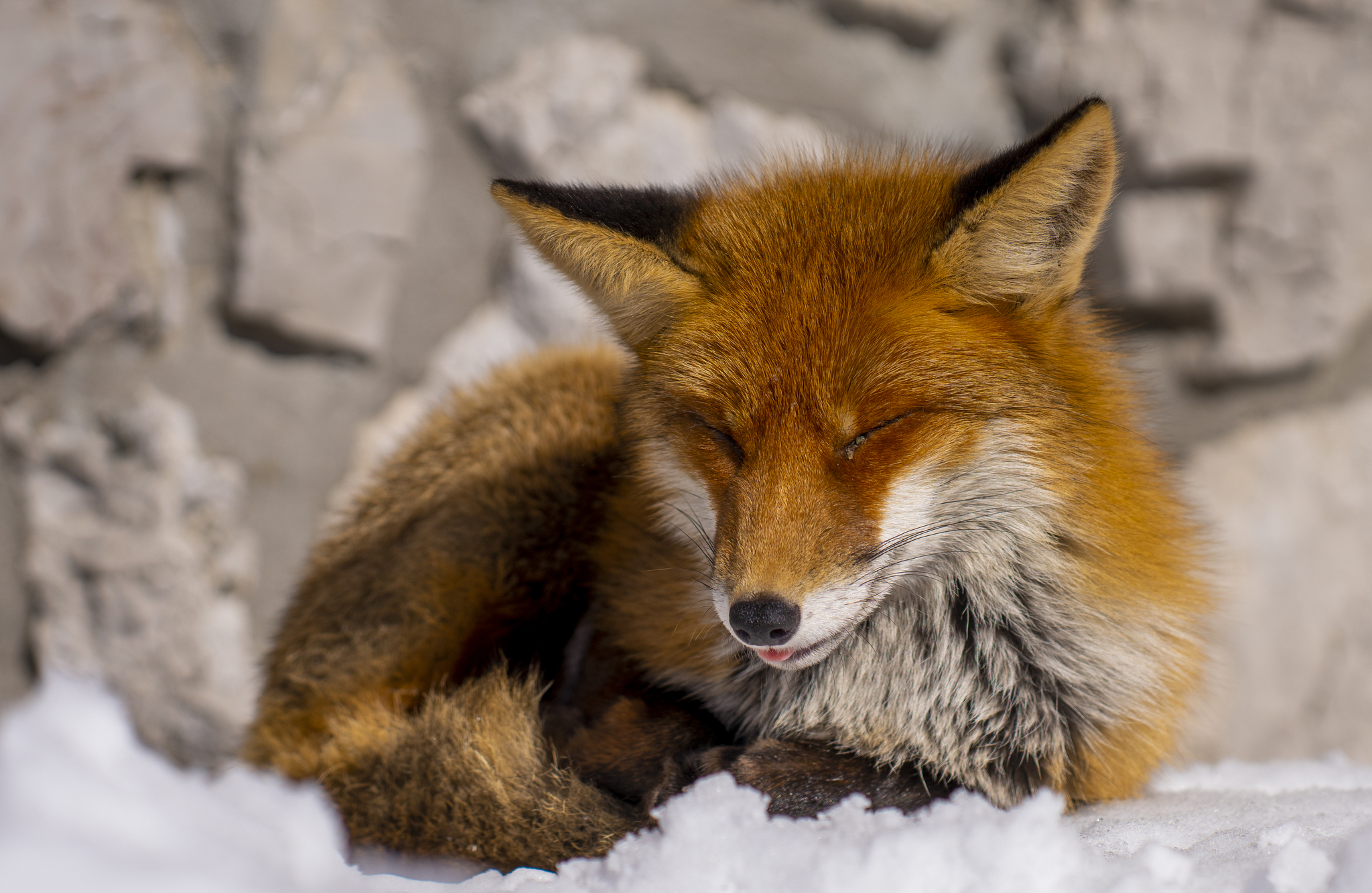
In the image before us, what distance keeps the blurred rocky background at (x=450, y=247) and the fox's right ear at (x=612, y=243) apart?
701mm

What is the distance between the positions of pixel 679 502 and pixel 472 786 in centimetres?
38

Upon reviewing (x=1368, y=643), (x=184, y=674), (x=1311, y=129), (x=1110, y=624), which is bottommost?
(x=184, y=674)

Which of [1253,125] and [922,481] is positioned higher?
[1253,125]

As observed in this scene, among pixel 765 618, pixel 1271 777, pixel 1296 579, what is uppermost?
pixel 765 618

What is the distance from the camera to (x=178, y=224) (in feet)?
5.79

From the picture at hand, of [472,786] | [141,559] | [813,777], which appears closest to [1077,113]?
[813,777]

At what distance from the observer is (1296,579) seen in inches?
82.4

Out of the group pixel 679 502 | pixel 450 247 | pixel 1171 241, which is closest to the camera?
pixel 679 502

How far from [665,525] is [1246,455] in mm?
1469

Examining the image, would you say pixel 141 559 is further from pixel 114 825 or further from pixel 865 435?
pixel 865 435

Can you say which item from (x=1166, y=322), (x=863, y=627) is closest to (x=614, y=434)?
(x=863, y=627)

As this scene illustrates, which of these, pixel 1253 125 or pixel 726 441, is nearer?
pixel 726 441

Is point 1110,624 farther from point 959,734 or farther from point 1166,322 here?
point 1166,322

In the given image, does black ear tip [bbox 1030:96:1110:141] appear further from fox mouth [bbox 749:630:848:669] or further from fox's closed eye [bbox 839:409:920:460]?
fox mouth [bbox 749:630:848:669]
